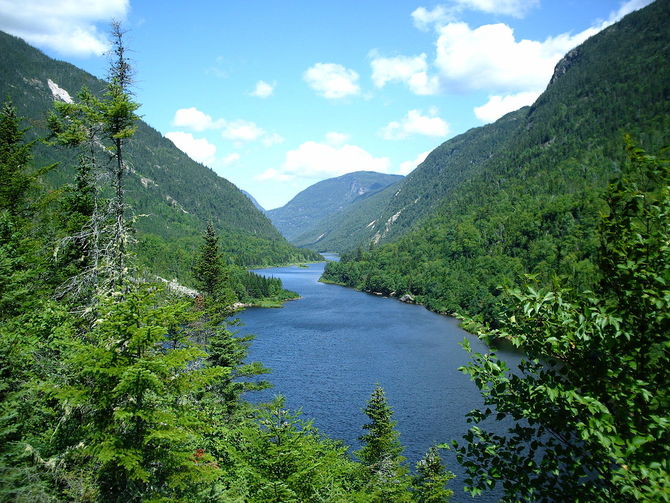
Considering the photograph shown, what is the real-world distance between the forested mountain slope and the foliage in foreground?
271 ft

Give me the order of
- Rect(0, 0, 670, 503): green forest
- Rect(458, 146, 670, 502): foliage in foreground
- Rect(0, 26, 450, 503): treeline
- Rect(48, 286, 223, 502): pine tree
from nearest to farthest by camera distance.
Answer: Rect(458, 146, 670, 502): foliage in foreground < Rect(0, 0, 670, 503): green forest < Rect(48, 286, 223, 502): pine tree < Rect(0, 26, 450, 503): treeline

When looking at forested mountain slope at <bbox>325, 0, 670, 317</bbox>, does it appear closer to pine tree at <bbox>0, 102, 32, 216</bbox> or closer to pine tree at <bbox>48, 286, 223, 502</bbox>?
pine tree at <bbox>0, 102, 32, 216</bbox>

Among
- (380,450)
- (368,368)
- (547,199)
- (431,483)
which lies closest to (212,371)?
(431,483)

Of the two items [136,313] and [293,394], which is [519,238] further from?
[136,313]

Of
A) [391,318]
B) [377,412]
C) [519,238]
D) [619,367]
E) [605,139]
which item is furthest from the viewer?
[605,139]

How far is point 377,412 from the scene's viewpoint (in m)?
28.5

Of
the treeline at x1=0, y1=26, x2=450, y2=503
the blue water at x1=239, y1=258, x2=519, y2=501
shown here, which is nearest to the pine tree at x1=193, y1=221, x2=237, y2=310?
the blue water at x1=239, y1=258, x2=519, y2=501

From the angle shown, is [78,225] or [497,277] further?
[497,277]

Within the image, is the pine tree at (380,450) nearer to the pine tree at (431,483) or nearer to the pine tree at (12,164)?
the pine tree at (431,483)

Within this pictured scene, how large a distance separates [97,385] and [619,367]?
942cm

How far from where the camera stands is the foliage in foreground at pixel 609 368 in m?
3.87

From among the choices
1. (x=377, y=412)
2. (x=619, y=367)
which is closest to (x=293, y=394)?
(x=377, y=412)

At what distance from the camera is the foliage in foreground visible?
387 cm

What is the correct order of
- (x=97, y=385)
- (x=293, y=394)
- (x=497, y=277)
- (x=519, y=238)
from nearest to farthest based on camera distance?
(x=97, y=385), (x=293, y=394), (x=497, y=277), (x=519, y=238)
